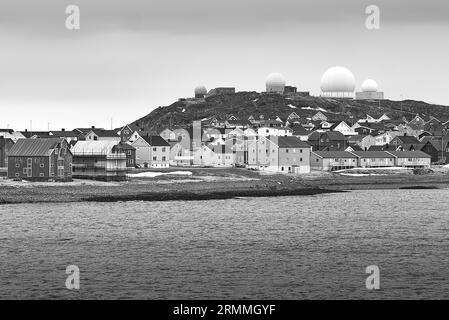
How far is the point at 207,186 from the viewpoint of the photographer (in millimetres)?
91812

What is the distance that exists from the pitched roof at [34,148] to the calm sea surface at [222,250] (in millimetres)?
15547

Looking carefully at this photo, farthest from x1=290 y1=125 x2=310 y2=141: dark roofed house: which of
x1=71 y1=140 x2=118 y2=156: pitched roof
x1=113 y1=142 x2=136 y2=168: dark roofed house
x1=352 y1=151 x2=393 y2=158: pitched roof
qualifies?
x1=71 y1=140 x2=118 y2=156: pitched roof

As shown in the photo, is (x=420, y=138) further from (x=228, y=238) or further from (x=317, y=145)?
(x=228, y=238)

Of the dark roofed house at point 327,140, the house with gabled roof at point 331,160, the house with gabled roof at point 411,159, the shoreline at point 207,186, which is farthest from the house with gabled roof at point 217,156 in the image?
the house with gabled roof at point 411,159

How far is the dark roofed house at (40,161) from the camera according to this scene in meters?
89.4

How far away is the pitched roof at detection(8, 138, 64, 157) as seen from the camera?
89.5 m

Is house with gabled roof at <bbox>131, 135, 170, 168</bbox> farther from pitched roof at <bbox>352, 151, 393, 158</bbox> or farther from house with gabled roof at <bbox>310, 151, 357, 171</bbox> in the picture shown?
pitched roof at <bbox>352, 151, 393, 158</bbox>

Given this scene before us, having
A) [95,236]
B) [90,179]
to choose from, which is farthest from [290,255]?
[90,179]

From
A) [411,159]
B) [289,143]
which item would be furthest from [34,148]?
[411,159]

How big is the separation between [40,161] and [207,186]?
656 inches

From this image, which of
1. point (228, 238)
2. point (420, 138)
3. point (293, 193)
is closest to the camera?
point (228, 238)

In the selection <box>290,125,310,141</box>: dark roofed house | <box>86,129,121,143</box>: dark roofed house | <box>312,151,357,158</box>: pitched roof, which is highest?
<box>290,125,310,141</box>: dark roofed house

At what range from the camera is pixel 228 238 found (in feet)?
179
